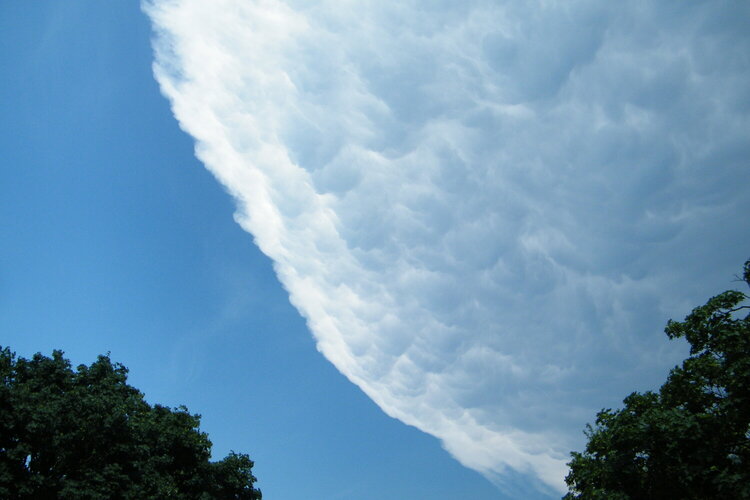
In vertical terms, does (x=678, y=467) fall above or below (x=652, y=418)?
below

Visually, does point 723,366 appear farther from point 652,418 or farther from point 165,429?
point 165,429

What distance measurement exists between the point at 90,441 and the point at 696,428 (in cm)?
2909

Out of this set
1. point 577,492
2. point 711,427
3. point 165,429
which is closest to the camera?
point 711,427

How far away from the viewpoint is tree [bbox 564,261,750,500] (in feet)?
58.9

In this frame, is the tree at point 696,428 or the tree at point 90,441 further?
the tree at point 90,441

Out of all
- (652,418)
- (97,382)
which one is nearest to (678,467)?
(652,418)

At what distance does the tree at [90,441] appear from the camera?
74.6 feet

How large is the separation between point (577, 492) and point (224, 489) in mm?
23553

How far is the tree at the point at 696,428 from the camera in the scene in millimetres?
17953

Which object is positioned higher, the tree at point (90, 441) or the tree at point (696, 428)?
the tree at point (696, 428)

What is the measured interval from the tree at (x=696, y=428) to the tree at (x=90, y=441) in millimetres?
24124

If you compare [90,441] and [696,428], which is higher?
[696,428]

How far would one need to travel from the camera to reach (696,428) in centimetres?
1819

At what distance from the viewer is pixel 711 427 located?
18297 mm
